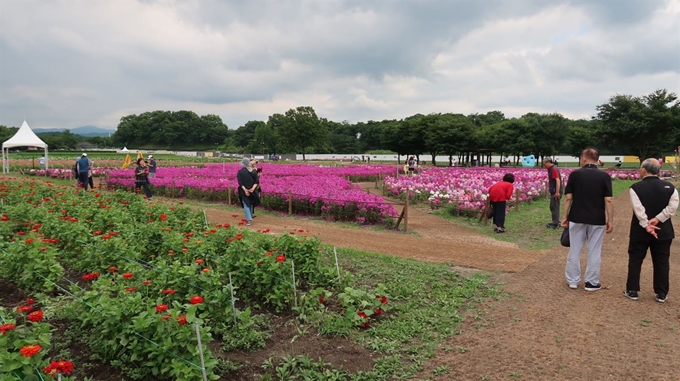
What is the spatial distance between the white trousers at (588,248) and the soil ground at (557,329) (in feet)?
0.72

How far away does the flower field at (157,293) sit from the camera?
11.2ft

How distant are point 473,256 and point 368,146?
105m

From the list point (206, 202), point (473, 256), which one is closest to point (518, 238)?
point (473, 256)

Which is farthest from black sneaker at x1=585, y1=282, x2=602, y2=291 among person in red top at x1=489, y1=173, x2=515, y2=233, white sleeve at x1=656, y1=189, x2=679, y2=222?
person in red top at x1=489, y1=173, x2=515, y2=233

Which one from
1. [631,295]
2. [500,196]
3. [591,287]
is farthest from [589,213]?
[500,196]

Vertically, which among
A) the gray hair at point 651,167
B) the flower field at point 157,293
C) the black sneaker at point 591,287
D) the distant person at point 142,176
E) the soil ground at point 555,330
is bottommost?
the soil ground at point 555,330

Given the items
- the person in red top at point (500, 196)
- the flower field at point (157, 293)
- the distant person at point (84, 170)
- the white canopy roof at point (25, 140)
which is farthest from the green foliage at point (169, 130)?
the flower field at point (157, 293)

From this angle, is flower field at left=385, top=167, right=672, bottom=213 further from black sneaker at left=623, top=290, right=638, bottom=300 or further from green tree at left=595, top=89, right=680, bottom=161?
green tree at left=595, top=89, right=680, bottom=161

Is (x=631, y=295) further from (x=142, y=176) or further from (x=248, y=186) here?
(x=142, y=176)

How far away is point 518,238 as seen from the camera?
10.7 m

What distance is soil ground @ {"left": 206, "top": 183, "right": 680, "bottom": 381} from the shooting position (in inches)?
159

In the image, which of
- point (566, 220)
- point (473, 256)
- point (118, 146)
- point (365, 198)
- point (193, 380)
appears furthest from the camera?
point (118, 146)

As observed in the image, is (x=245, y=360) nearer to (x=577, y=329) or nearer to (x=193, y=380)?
(x=193, y=380)

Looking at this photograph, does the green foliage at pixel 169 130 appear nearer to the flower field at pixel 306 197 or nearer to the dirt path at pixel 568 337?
the flower field at pixel 306 197
